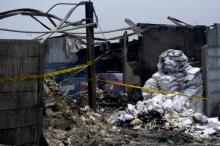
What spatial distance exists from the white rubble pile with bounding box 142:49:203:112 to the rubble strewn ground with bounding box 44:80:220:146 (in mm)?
2288

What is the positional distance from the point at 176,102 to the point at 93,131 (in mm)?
3493

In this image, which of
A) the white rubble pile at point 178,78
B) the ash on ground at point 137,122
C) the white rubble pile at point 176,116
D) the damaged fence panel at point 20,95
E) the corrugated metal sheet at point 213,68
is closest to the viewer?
the damaged fence panel at point 20,95

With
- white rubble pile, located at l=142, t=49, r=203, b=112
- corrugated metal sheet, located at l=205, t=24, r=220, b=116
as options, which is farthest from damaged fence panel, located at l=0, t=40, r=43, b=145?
corrugated metal sheet, located at l=205, t=24, r=220, b=116

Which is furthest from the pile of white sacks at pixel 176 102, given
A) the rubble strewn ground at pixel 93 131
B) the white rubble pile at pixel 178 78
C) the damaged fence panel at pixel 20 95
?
the damaged fence panel at pixel 20 95

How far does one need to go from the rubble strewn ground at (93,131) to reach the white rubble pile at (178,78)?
229cm

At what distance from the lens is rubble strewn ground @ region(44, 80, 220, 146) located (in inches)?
250

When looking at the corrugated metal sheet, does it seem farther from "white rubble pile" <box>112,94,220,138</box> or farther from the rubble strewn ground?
the rubble strewn ground

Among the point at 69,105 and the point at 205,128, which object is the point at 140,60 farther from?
the point at 69,105

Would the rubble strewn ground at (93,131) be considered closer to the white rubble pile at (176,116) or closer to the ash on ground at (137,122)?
the ash on ground at (137,122)

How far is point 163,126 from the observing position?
881 centimetres

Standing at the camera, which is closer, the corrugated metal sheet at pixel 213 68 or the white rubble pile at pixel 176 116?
the white rubble pile at pixel 176 116

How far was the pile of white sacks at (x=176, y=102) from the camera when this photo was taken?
8.94 metres

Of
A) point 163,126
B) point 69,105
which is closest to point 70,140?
point 69,105

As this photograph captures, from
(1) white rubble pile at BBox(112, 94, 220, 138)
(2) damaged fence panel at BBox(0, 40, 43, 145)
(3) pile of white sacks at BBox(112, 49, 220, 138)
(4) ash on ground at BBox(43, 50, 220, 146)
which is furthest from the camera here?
(3) pile of white sacks at BBox(112, 49, 220, 138)
